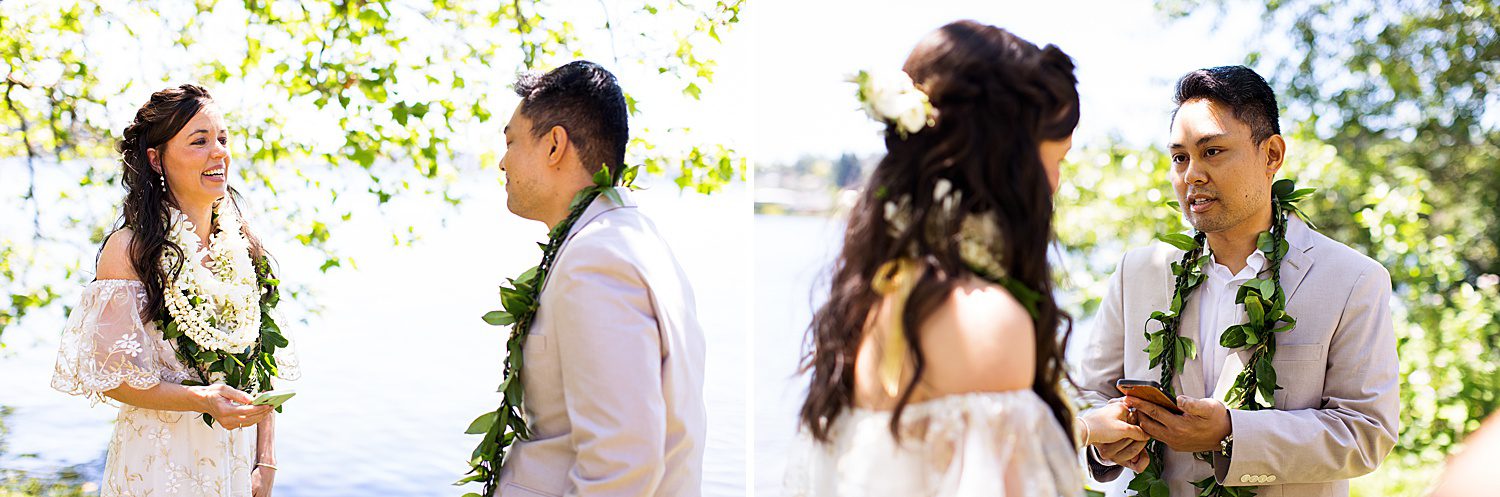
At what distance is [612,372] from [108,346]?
1.40 m

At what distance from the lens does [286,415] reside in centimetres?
766

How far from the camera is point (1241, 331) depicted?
229cm

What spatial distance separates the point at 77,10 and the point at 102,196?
119cm

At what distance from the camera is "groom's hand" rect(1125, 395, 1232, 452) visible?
2.21 meters

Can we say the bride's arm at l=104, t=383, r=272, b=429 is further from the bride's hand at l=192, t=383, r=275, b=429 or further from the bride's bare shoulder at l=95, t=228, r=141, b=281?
the bride's bare shoulder at l=95, t=228, r=141, b=281

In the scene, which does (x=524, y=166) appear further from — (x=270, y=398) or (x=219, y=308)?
(x=219, y=308)

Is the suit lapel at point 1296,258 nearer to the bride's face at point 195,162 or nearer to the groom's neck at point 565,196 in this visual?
the groom's neck at point 565,196

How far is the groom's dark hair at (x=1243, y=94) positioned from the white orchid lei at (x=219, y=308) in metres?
2.37

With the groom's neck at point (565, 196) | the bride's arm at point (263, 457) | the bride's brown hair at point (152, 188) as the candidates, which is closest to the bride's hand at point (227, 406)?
the bride's brown hair at point (152, 188)

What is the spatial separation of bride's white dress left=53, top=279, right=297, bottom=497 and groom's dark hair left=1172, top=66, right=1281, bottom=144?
2.51 meters

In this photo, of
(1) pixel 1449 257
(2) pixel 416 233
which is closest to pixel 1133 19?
(1) pixel 1449 257

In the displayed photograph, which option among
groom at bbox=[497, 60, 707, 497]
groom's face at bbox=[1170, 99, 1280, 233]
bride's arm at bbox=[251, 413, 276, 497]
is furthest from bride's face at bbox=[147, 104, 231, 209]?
groom's face at bbox=[1170, 99, 1280, 233]

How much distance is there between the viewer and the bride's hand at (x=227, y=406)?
2.57m

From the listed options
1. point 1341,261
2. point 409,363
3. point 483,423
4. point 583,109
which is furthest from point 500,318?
point 409,363
